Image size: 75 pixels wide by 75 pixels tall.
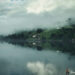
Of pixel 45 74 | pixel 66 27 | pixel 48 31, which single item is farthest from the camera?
pixel 48 31

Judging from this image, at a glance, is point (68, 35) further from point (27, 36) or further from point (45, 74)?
point (45, 74)

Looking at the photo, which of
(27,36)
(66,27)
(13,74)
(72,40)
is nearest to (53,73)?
(13,74)

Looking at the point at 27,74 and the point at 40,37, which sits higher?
the point at 27,74

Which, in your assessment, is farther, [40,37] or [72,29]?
[40,37]

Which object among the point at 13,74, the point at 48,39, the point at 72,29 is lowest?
the point at 48,39

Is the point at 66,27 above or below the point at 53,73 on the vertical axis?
below

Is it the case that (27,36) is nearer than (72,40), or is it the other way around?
(72,40)

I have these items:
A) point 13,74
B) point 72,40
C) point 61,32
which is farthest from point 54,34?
point 13,74

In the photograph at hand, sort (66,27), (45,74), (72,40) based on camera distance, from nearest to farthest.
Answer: (45,74), (72,40), (66,27)

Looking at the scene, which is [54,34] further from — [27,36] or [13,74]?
[13,74]
